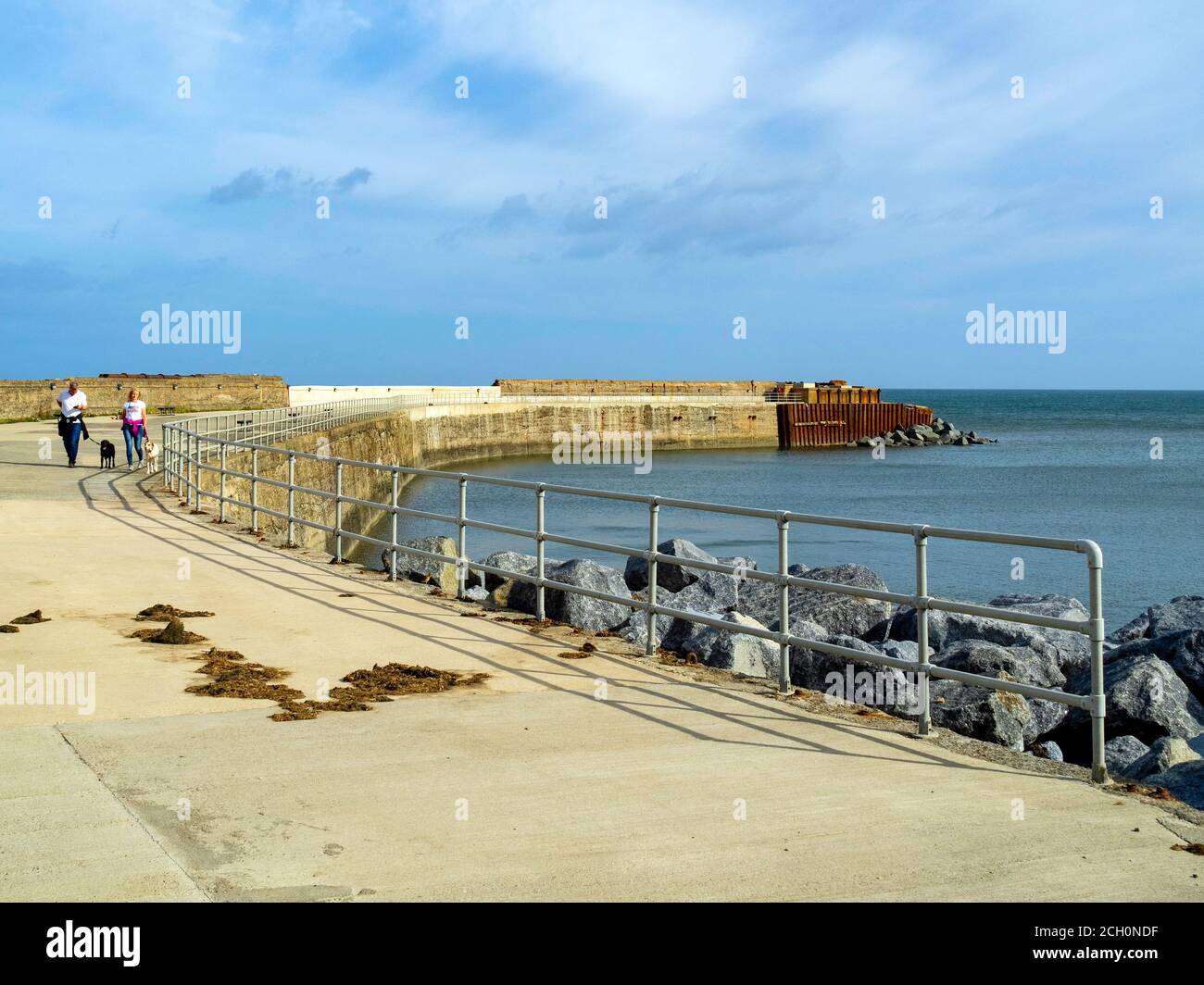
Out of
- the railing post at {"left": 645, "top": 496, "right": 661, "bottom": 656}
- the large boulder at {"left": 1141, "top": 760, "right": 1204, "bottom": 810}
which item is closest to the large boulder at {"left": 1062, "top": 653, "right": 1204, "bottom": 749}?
the large boulder at {"left": 1141, "top": 760, "right": 1204, "bottom": 810}

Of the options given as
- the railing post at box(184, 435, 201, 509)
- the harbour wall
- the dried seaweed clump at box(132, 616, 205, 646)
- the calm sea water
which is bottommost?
the calm sea water

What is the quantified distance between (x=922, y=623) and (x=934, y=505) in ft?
135

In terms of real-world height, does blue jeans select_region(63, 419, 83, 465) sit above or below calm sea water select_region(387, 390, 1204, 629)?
above

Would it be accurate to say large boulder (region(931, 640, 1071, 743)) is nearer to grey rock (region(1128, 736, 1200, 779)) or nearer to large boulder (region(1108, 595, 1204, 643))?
grey rock (region(1128, 736, 1200, 779))

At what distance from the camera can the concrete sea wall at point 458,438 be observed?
99.0 ft

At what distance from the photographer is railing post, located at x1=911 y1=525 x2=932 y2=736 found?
23.3ft

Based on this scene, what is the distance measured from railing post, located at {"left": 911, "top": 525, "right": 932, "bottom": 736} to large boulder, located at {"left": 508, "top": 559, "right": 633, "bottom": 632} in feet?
18.8

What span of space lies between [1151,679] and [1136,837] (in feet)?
18.2

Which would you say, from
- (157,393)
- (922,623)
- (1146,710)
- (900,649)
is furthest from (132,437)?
(157,393)

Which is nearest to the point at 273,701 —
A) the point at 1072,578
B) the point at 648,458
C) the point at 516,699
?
the point at 516,699

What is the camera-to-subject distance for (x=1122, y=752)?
9.34m

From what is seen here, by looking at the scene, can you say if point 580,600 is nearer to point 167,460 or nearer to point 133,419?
point 167,460

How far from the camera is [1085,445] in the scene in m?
94.8

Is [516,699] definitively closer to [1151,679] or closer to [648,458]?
[1151,679]
